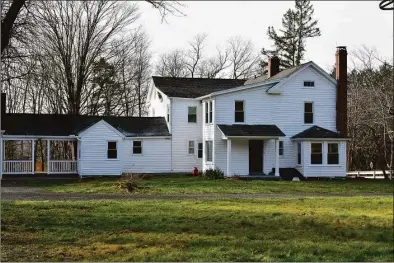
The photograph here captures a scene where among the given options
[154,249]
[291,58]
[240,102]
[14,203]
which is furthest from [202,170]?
[154,249]

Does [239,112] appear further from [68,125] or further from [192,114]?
[68,125]

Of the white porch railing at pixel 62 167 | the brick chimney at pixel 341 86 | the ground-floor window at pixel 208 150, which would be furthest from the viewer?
the white porch railing at pixel 62 167

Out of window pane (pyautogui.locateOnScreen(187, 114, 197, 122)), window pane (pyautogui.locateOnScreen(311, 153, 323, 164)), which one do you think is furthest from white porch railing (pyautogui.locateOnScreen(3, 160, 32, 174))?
window pane (pyautogui.locateOnScreen(311, 153, 323, 164))

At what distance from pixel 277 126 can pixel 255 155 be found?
215 cm

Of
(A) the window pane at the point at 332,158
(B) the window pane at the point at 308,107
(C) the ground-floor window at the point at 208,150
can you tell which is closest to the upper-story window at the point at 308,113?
(B) the window pane at the point at 308,107

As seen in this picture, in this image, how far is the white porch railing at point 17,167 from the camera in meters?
31.5

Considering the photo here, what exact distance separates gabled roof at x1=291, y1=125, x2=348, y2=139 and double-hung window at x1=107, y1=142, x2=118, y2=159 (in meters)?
10.6

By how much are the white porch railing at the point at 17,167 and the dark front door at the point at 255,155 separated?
42.9 ft

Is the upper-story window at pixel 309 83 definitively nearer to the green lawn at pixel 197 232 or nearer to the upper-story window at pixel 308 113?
the upper-story window at pixel 308 113

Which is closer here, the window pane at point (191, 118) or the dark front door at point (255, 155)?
the dark front door at point (255, 155)

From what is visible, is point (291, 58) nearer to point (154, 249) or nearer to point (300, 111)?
point (300, 111)

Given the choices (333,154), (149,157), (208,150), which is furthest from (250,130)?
(149,157)

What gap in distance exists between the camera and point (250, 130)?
3006 centimetres

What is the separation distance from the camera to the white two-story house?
30.3 m
